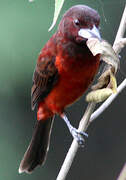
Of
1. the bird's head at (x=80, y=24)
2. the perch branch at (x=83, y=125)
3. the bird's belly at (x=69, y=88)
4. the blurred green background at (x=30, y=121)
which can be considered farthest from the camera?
the blurred green background at (x=30, y=121)

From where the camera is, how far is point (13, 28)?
1925 millimetres

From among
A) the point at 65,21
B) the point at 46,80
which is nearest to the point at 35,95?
the point at 46,80

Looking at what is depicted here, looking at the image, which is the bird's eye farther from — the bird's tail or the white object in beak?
the bird's tail

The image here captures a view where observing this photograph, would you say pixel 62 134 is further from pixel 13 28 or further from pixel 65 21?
pixel 65 21

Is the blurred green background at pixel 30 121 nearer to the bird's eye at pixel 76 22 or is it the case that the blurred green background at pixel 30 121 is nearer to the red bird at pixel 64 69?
the red bird at pixel 64 69

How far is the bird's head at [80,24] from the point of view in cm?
125

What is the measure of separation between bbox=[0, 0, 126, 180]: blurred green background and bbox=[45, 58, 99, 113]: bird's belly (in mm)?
371

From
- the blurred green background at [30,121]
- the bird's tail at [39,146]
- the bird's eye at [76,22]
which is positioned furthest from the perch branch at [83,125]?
the blurred green background at [30,121]

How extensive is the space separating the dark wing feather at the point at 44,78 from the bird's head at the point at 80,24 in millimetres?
149

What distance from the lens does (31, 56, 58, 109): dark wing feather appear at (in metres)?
1.57

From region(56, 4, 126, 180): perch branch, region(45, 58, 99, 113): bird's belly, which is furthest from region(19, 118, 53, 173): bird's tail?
region(56, 4, 126, 180): perch branch

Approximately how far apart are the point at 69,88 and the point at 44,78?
129mm

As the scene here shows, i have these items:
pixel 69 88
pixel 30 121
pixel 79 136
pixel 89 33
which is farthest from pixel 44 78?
pixel 30 121

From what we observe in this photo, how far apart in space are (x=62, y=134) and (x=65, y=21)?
0.93 metres
